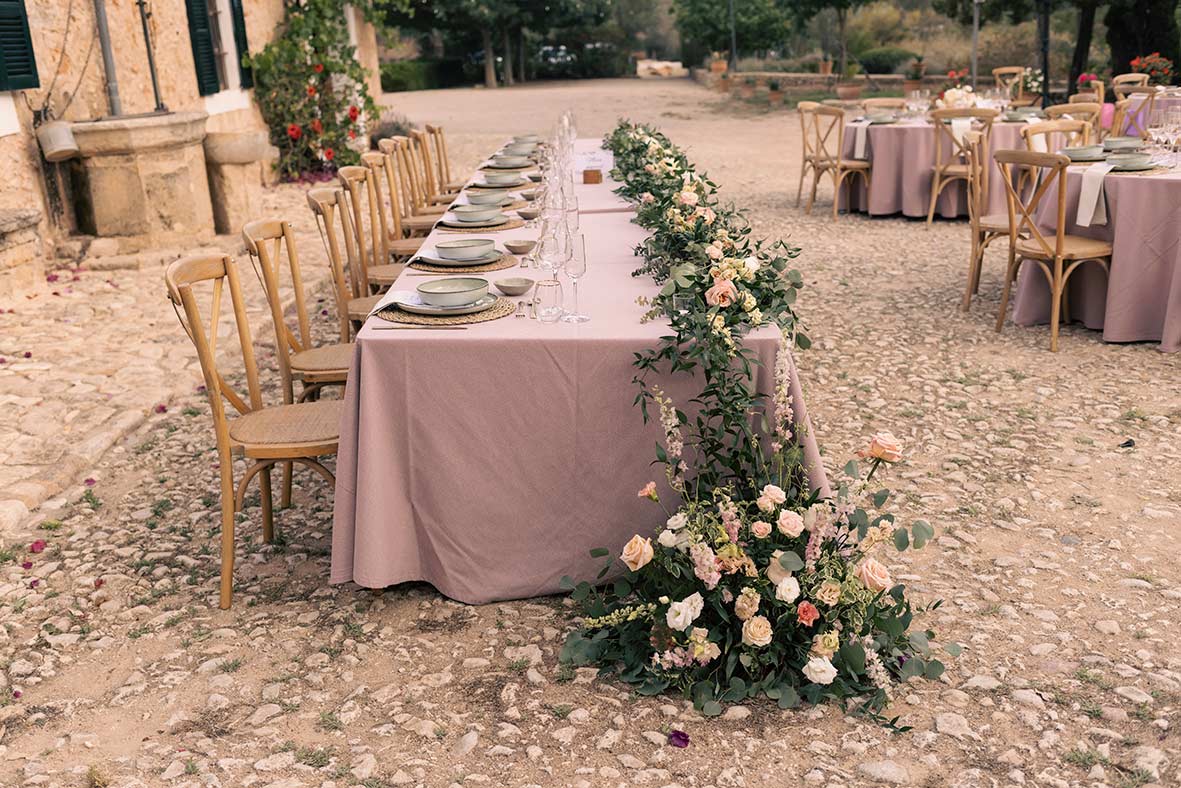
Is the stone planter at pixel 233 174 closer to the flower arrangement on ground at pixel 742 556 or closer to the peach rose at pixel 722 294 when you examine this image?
the flower arrangement on ground at pixel 742 556

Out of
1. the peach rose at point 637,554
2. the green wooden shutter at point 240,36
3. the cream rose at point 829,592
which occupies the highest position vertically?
the green wooden shutter at point 240,36

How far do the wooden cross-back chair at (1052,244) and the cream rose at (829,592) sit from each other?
3159 millimetres

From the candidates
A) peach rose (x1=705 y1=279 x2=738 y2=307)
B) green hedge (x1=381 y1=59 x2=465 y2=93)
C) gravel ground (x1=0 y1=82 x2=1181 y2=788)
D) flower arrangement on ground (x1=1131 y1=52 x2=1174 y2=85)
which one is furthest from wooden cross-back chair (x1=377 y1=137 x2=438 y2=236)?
green hedge (x1=381 y1=59 x2=465 y2=93)

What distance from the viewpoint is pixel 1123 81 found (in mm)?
10609

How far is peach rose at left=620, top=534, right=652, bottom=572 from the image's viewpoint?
2.45 m

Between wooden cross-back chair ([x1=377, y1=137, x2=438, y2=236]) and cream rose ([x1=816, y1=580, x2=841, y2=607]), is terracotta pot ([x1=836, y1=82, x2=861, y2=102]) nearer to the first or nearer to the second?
wooden cross-back chair ([x1=377, y1=137, x2=438, y2=236])

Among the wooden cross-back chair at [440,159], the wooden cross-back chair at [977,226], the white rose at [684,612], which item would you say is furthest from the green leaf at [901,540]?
the wooden cross-back chair at [440,159]

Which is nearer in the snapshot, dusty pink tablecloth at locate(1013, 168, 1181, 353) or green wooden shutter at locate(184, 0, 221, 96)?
dusty pink tablecloth at locate(1013, 168, 1181, 353)

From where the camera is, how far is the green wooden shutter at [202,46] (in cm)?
918

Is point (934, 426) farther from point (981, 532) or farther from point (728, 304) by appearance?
point (728, 304)

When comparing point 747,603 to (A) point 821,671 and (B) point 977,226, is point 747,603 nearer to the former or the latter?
(A) point 821,671

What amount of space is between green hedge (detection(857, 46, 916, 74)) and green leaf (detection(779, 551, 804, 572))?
23890mm

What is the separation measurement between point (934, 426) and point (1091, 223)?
1716mm

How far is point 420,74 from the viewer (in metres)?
30.0
